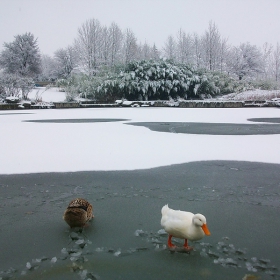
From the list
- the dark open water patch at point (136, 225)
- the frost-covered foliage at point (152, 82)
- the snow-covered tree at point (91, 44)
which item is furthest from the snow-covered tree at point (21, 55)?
the dark open water patch at point (136, 225)

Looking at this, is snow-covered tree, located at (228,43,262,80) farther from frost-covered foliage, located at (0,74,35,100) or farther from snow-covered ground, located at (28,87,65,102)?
frost-covered foliage, located at (0,74,35,100)

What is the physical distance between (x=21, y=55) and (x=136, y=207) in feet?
149

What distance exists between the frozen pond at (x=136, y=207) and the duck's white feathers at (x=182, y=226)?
6.8 inches

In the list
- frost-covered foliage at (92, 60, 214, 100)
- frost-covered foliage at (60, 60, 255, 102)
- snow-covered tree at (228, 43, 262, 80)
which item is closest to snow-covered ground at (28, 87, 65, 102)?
frost-covered foliage at (60, 60, 255, 102)

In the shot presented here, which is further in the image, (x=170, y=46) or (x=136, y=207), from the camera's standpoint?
(x=170, y=46)

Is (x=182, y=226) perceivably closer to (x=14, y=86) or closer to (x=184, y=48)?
(x=14, y=86)

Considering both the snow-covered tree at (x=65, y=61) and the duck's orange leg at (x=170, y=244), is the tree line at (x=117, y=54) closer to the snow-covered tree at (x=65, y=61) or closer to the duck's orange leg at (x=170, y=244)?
the snow-covered tree at (x=65, y=61)

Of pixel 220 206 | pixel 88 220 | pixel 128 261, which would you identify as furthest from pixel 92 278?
pixel 220 206

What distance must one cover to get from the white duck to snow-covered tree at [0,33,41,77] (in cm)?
4483

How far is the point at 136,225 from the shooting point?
331 centimetres

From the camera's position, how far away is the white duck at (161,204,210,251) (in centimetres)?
266

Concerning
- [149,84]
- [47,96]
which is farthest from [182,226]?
[47,96]

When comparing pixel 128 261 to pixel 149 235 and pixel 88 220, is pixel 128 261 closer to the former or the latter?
Result: pixel 149 235

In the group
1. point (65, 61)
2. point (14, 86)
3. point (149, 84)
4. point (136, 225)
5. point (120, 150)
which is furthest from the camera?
point (65, 61)
